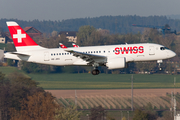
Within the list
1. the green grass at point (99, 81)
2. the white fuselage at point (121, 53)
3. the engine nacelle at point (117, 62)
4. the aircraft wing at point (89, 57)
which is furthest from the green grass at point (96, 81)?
the engine nacelle at point (117, 62)

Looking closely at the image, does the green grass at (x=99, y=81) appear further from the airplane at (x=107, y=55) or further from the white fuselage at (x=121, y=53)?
the white fuselage at (x=121, y=53)

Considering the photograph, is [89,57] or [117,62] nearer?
[117,62]

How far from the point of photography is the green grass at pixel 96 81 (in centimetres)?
11869

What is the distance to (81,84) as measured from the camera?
123188 mm

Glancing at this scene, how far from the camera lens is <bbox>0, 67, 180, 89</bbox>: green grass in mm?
118688

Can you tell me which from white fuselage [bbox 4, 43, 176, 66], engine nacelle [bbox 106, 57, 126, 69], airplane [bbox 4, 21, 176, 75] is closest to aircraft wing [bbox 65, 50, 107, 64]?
airplane [bbox 4, 21, 176, 75]

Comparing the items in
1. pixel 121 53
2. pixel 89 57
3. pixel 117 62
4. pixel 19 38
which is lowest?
pixel 117 62

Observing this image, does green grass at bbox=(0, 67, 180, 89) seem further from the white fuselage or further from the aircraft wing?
the aircraft wing

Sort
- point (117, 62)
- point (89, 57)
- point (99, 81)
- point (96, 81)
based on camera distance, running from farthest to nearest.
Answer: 1. point (96, 81)
2. point (99, 81)
3. point (89, 57)
4. point (117, 62)

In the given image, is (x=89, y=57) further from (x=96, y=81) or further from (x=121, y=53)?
(x=96, y=81)

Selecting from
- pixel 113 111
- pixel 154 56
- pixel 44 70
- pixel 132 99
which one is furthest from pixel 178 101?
pixel 154 56

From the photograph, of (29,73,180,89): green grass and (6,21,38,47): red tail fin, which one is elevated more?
(6,21,38,47): red tail fin

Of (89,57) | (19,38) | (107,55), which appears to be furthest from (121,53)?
(19,38)

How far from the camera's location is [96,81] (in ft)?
417
